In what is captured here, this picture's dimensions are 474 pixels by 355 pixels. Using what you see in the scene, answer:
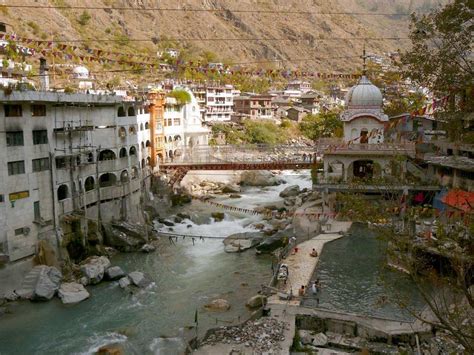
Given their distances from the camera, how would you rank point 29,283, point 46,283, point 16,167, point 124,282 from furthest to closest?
point 124,282 < point 16,167 < point 29,283 < point 46,283

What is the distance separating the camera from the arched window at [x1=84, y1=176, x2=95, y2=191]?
36.8m

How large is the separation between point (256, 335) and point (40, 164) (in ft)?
58.5

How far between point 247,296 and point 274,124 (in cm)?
6258

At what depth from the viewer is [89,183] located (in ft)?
122

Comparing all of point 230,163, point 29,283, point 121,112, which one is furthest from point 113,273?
point 230,163

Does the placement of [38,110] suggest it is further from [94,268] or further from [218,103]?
[218,103]

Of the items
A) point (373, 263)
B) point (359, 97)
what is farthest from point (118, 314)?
point (359, 97)

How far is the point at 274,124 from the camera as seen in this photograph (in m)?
87.9

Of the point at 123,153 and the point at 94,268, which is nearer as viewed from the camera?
the point at 94,268

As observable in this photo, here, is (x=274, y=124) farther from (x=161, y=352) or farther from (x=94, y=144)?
(x=161, y=352)

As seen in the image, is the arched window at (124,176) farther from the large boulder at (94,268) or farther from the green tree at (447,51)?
the green tree at (447,51)

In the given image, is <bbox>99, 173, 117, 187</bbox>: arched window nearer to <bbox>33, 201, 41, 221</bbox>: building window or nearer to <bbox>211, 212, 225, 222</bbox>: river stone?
<bbox>211, 212, 225, 222</bbox>: river stone

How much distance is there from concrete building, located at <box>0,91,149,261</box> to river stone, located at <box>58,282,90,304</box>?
3205mm

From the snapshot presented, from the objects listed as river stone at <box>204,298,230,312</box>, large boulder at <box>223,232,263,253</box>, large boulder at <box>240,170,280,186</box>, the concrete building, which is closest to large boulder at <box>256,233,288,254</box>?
large boulder at <box>223,232,263,253</box>
